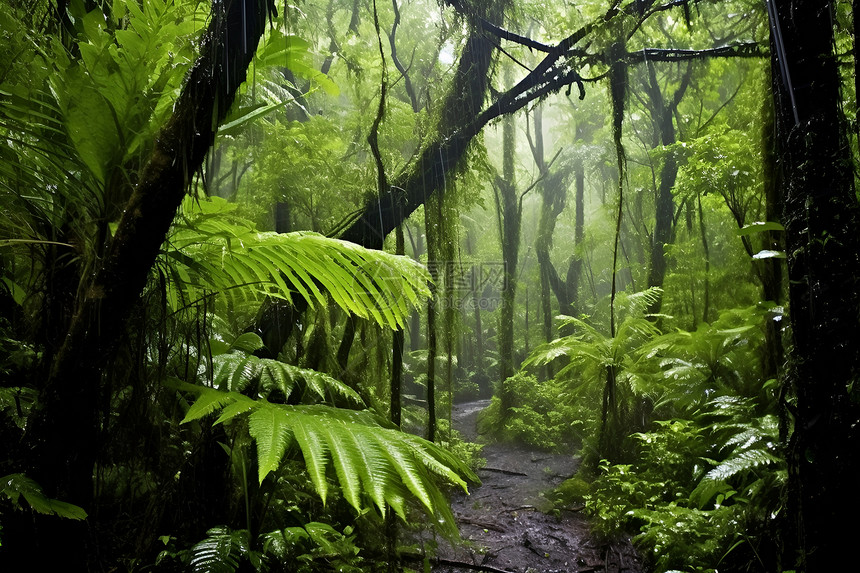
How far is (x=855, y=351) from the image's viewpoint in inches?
62.9

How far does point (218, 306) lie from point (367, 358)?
1.67m

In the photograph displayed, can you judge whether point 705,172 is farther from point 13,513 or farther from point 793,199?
point 13,513

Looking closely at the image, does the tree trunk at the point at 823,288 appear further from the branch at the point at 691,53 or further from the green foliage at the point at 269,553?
the branch at the point at 691,53

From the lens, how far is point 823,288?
5.31ft

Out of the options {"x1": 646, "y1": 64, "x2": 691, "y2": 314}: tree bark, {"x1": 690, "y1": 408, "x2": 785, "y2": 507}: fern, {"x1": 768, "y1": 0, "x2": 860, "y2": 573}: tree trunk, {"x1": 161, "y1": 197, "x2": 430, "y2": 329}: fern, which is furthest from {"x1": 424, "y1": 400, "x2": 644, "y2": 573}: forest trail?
{"x1": 646, "y1": 64, "x2": 691, "y2": 314}: tree bark

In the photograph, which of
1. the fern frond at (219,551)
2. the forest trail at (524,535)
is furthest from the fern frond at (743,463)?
the fern frond at (219,551)

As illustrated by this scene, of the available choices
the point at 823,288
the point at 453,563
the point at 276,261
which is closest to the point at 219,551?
the point at 276,261

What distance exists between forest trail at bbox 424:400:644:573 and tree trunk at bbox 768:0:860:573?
2.30 metres

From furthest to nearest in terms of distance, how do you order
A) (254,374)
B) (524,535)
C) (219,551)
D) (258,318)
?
(524,535), (258,318), (254,374), (219,551)

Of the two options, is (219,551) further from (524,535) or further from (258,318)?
(524,535)

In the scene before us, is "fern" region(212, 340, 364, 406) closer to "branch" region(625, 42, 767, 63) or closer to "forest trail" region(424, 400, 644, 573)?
"forest trail" region(424, 400, 644, 573)

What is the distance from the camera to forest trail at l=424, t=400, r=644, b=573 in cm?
366

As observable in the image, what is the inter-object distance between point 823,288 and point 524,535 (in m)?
3.87

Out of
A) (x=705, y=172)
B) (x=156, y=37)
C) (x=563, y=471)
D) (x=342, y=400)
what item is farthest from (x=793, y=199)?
(x=563, y=471)
